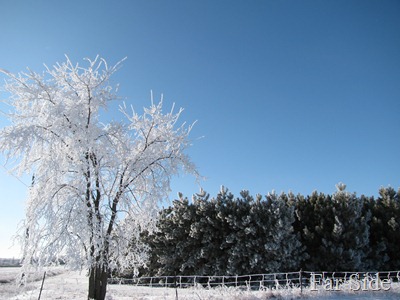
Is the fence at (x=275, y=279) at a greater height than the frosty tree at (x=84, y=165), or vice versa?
the frosty tree at (x=84, y=165)

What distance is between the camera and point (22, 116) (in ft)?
41.4

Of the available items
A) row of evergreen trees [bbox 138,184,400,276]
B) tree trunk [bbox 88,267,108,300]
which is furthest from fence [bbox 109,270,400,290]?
tree trunk [bbox 88,267,108,300]

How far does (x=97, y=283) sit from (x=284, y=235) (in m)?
20.9

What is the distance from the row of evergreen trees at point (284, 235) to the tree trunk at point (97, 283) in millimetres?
18635

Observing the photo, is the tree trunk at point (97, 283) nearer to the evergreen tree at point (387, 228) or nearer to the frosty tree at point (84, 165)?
the frosty tree at point (84, 165)

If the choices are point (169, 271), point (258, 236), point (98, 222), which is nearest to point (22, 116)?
point (98, 222)

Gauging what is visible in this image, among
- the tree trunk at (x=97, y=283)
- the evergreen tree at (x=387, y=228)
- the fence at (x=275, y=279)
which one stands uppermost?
the evergreen tree at (x=387, y=228)

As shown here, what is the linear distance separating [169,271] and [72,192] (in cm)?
2541

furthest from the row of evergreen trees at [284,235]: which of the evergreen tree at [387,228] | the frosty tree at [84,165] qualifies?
the frosty tree at [84,165]

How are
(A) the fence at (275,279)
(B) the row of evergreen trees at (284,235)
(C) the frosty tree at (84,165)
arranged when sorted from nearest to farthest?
(C) the frosty tree at (84,165), (A) the fence at (275,279), (B) the row of evergreen trees at (284,235)

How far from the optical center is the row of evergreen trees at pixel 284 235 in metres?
29.6

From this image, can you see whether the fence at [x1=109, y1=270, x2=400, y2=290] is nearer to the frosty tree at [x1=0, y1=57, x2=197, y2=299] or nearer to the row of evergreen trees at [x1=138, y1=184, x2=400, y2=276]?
the row of evergreen trees at [x1=138, y1=184, x2=400, y2=276]

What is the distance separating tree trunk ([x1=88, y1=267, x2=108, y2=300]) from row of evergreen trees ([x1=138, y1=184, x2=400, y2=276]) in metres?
18.6

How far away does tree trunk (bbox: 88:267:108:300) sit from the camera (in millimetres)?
12859
